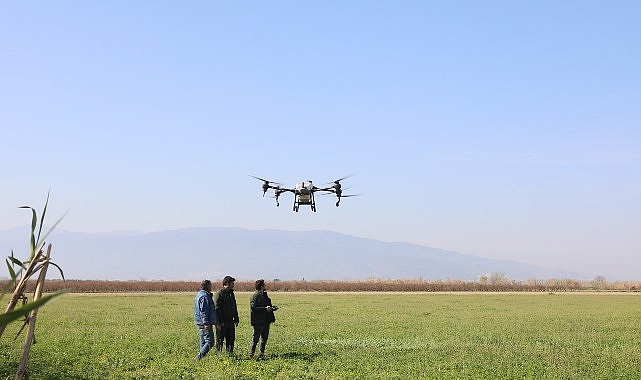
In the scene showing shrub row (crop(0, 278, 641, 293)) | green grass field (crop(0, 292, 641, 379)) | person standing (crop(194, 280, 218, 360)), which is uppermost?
shrub row (crop(0, 278, 641, 293))

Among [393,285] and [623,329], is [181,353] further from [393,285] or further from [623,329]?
[393,285]

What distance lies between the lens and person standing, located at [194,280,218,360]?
62.4 ft

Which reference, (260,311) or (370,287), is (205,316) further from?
(370,287)

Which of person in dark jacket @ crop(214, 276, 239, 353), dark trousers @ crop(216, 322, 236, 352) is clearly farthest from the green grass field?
person in dark jacket @ crop(214, 276, 239, 353)

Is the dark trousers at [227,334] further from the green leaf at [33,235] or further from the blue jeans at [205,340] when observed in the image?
the green leaf at [33,235]

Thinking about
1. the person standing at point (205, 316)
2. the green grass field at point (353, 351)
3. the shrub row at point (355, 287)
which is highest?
the shrub row at point (355, 287)

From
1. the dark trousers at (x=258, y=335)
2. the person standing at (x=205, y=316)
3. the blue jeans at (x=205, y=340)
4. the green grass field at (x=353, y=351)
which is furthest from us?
the dark trousers at (x=258, y=335)

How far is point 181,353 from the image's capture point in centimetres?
2112

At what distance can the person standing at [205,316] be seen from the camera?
19.0m

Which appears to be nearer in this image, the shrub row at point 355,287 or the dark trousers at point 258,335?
the dark trousers at point 258,335

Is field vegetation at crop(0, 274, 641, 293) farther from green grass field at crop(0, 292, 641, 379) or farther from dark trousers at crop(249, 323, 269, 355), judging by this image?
dark trousers at crop(249, 323, 269, 355)

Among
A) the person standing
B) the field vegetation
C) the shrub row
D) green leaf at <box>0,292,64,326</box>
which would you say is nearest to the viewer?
green leaf at <box>0,292,64,326</box>

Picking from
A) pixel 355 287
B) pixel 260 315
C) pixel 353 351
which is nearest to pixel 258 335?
pixel 260 315

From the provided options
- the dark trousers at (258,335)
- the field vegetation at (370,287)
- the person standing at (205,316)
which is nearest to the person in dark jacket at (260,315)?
the dark trousers at (258,335)
